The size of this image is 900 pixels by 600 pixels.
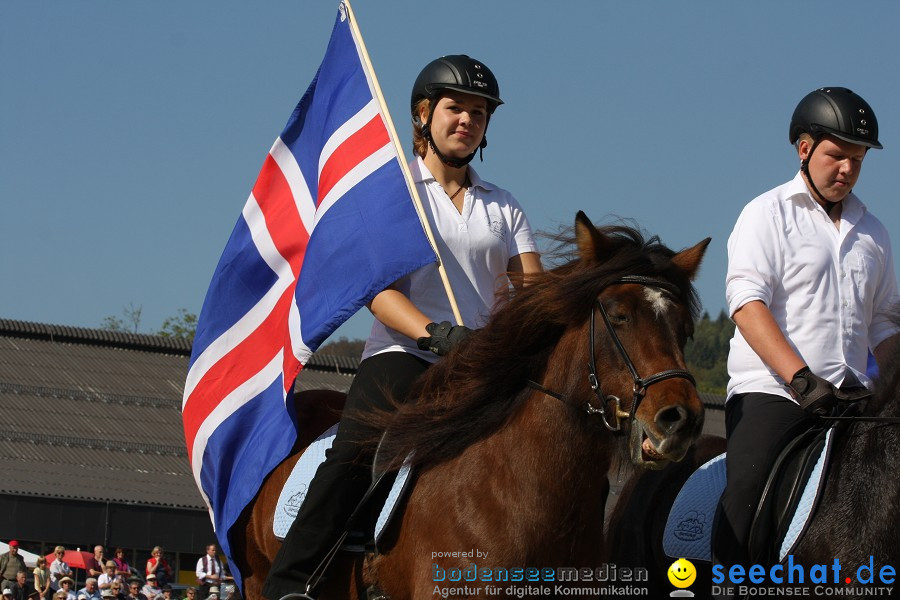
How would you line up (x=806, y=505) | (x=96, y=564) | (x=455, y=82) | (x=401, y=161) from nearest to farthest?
(x=806, y=505) → (x=455, y=82) → (x=401, y=161) → (x=96, y=564)

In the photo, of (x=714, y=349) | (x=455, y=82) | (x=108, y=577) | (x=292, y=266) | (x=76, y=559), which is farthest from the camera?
(x=714, y=349)

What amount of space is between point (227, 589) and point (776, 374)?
50.7 feet

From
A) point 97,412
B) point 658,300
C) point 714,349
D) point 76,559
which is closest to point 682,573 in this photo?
point 658,300

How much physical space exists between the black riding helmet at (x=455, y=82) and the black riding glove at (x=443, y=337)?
115 centimetres

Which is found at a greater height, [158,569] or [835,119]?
[835,119]

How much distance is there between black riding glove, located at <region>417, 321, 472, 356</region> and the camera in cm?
644

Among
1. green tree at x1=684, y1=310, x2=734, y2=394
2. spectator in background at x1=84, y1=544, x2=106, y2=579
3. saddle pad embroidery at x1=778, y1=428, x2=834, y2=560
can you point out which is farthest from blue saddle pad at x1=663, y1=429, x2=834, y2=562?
green tree at x1=684, y1=310, x2=734, y2=394

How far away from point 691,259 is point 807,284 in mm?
711

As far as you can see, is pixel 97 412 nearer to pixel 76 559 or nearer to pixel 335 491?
pixel 76 559

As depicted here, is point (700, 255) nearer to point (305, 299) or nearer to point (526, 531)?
point (526, 531)

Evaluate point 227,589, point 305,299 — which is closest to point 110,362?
point 227,589

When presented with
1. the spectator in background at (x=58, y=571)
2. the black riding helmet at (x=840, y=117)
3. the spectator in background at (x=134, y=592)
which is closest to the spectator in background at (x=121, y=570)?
the spectator in background at (x=134, y=592)

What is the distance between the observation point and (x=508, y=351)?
621 cm

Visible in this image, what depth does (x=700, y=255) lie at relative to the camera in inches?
242
